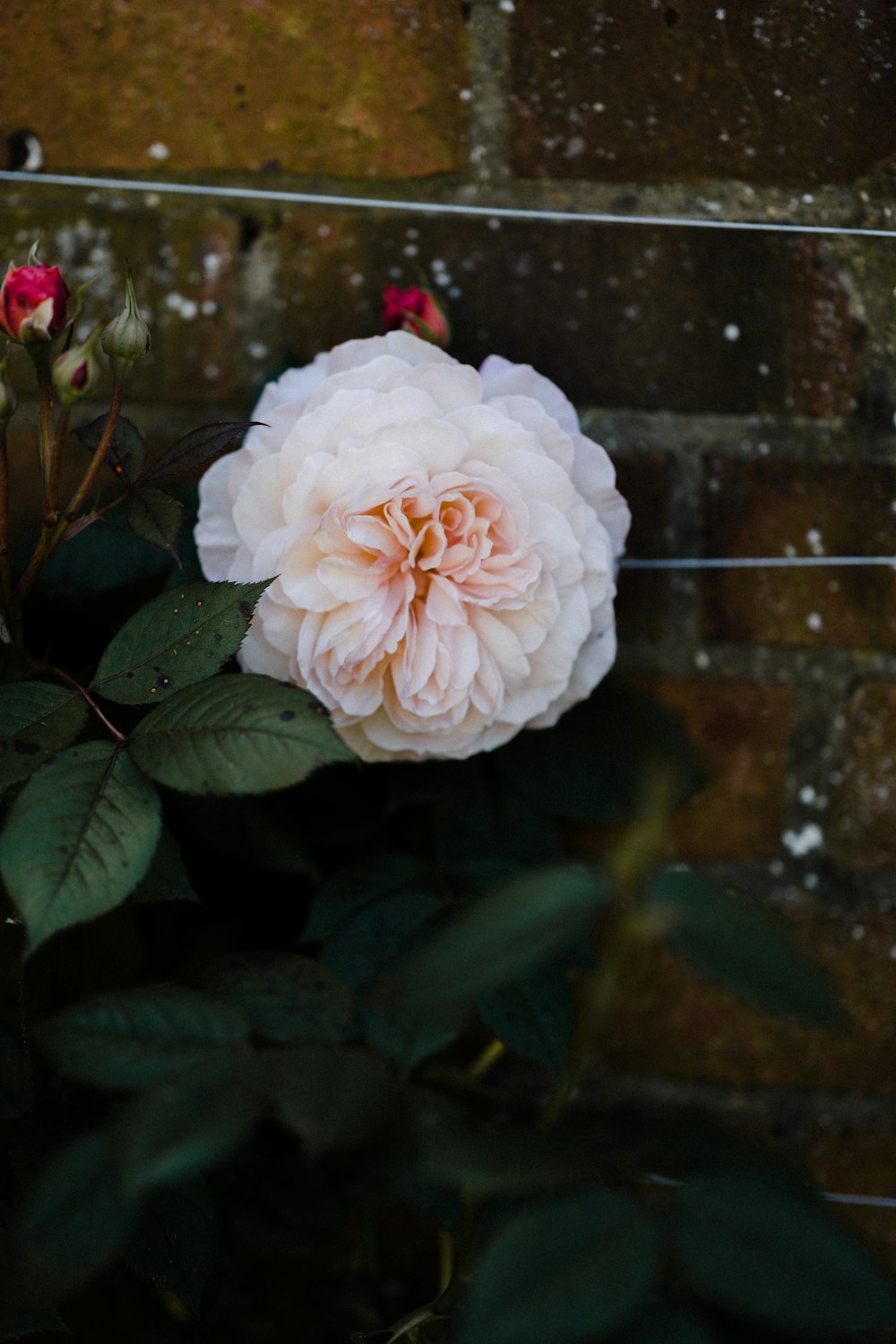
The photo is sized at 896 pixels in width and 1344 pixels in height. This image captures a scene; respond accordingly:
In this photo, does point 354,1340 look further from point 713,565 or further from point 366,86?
point 366,86

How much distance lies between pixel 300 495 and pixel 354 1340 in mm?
249

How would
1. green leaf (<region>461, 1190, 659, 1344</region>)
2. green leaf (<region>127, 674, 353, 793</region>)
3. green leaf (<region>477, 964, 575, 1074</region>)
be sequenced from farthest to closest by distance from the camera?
green leaf (<region>477, 964, 575, 1074</region>)
green leaf (<region>127, 674, 353, 793</region>)
green leaf (<region>461, 1190, 659, 1344</region>)

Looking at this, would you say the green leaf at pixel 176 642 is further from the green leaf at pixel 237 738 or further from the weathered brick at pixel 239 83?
the weathered brick at pixel 239 83

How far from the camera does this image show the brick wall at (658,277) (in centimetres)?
45

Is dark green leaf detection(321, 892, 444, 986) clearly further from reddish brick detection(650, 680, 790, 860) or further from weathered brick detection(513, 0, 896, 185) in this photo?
weathered brick detection(513, 0, 896, 185)

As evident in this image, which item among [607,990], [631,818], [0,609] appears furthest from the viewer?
[631,818]

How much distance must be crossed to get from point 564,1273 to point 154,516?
0.25m

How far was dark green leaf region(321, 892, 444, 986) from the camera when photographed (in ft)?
1.13

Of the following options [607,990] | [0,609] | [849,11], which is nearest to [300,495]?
[0,609]

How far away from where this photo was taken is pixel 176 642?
0.29m

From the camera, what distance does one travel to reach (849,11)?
0.45 metres

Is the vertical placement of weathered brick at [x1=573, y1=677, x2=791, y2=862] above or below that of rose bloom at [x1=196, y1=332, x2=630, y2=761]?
below

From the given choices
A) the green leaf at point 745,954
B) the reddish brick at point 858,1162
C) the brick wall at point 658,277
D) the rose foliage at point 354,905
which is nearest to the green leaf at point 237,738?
the rose foliage at point 354,905

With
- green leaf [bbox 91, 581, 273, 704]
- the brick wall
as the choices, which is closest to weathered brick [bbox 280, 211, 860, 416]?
the brick wall
